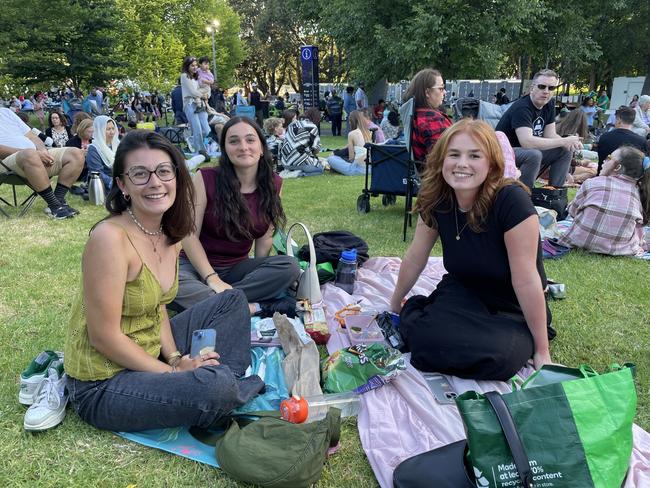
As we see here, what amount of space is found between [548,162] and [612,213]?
67.4 inches

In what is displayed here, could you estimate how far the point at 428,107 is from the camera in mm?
5148

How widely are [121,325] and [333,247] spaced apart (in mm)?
2514

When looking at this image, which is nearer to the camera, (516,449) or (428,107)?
(516,449)

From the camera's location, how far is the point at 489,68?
1628cm

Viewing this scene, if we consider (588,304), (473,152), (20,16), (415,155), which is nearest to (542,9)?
Answer: (415,155)

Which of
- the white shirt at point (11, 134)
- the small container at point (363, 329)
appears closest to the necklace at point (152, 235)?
the small container at point (363, 329)

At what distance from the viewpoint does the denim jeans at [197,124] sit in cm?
1059

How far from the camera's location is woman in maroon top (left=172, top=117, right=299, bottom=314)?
10.9 ft

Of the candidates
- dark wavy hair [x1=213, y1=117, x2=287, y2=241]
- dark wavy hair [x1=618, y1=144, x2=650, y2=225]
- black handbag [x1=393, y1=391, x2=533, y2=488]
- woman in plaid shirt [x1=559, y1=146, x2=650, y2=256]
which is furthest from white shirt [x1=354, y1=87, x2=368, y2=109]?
black handbag [x1=393, y1=391, x2=533, y2=488]

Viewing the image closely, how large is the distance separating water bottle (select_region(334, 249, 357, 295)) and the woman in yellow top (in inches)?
73.8

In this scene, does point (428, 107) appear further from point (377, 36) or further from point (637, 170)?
point (377, 36)

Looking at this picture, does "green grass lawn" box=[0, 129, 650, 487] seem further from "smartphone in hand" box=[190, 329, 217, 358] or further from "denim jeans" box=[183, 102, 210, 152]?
"denim jeans" box=[183, 102, 210, 152]

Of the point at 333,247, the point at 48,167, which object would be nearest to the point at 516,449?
the point at 333,247

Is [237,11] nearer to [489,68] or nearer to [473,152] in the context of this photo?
[489,68]
